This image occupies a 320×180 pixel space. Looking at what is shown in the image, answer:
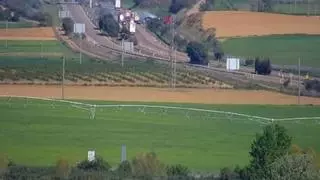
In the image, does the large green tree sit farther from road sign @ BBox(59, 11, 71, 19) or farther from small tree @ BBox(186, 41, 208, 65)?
road sign @ BBox(59, 11, 71, 19)

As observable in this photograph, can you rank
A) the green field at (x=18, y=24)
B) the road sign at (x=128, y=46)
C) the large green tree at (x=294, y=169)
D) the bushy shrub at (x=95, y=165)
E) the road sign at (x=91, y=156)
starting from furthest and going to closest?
the road sign at (x=128, y=46), the green field at (x=18, y=24), the road sign at (x=91, y=156), the bushy shrub at (x=95, y=165), the large green tree at (x=294, y=169)

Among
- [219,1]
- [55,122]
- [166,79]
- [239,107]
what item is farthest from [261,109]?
[219,1]

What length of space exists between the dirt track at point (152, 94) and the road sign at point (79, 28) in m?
2.44

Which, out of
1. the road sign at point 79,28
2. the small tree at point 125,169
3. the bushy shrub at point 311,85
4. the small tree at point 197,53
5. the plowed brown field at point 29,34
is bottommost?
the small tree at point 125,169

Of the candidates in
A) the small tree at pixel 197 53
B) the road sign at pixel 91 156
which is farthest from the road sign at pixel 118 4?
the road sign at pixel 91 156

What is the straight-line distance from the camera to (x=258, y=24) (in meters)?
23.7

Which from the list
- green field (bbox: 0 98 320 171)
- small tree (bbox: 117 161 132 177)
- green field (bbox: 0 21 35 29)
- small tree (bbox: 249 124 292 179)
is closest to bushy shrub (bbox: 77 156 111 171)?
small tree (bbox: 117 161 132 177)

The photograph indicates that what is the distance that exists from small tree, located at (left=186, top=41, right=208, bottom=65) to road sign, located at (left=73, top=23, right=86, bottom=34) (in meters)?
1.84

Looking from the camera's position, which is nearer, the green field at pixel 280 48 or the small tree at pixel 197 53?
the green field at pixel 280 48

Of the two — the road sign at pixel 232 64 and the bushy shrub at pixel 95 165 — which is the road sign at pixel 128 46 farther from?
the bushy shrub at pixel 95 165

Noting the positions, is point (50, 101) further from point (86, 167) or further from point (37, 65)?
point (86, 167)

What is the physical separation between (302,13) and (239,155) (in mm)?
7922

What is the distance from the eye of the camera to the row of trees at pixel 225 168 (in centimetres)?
1226

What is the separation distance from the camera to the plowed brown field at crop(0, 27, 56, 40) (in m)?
22.0
